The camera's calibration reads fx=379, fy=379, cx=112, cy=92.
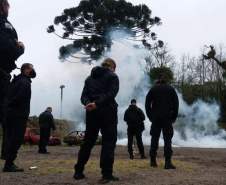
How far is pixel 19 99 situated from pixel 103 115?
1.82 meters

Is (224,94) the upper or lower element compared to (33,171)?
upper

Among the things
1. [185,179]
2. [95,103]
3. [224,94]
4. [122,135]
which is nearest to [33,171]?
[95,103]

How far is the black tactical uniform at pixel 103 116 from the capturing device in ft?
18.2

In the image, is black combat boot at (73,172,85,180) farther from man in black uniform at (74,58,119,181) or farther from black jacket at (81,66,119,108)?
black jacket at (81,66,119,108)

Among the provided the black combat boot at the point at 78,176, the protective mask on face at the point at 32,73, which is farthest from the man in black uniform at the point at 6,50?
the protective mask on face at the point at 32,73

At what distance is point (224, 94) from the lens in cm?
3925

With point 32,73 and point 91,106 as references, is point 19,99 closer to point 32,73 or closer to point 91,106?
point 32,73

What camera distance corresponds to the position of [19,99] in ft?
21.7

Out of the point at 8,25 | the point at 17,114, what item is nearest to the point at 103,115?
the point at 17,114

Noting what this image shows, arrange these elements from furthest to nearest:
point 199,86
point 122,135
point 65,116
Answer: point 199,86, point 65,116, point 122,135

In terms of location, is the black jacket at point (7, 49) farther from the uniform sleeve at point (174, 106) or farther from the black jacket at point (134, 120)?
the black jacket at point (134, 120)

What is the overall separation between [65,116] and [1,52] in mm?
39861

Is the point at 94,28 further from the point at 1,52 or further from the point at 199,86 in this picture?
the point at 1,52

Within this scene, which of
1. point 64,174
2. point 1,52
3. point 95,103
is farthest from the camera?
point 64,174
